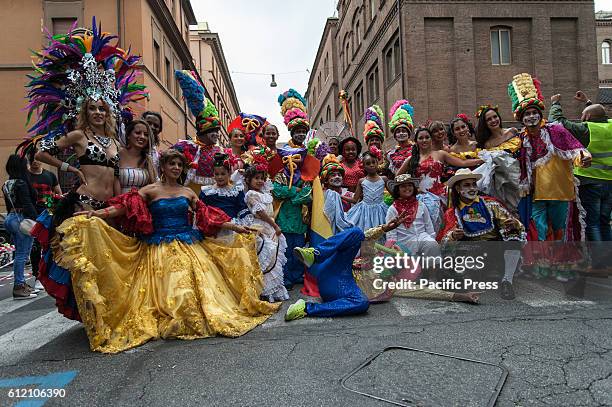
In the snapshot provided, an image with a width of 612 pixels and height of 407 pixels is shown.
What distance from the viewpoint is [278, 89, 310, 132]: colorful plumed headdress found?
571cm

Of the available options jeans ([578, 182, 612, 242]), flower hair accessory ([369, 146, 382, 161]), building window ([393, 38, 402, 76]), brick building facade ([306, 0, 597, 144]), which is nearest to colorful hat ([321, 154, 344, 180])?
flower hair accessory ([369, 146, 382, 161])

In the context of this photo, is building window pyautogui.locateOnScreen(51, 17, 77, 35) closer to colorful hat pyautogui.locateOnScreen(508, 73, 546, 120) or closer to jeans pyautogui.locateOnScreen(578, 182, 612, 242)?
colorful hat pyautogui.locateOnScreen(508, 73, 546, 120)

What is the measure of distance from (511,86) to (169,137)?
1663 centimetres

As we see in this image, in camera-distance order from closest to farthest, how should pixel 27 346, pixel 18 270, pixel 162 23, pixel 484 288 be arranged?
pixel 27 346 < pixel 484 288 < pixel 18 270 < pixel 162 23

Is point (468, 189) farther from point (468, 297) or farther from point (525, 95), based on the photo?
point (525, 95)

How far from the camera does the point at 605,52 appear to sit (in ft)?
120

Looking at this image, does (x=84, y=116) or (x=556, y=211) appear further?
(x=556, y=211)

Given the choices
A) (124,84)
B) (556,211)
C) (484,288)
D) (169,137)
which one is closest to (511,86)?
(556,211)

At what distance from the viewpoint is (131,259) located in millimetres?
3422

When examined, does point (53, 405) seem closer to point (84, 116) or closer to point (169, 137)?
point (84, 116)

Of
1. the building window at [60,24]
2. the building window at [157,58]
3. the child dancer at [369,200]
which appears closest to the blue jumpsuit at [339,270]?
the child dancer at [369,200]

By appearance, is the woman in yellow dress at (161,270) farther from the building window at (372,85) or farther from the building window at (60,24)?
the building window at (372,85)

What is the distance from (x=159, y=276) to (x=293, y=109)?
3419 millimetres

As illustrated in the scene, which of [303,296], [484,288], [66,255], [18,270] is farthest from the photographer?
[18,270]
